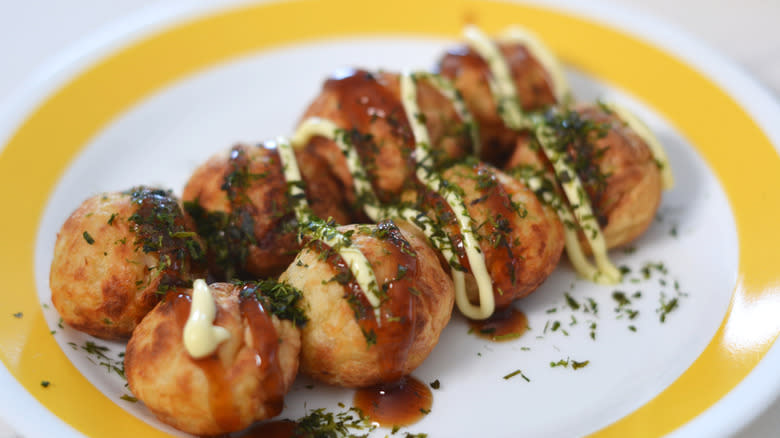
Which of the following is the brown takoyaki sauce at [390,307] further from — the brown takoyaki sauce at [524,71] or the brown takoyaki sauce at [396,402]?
the brown takoyaki sauce at [524,71]

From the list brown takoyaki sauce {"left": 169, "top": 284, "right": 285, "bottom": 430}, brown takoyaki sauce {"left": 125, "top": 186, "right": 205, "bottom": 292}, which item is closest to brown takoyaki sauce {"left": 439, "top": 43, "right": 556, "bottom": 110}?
brown takoyaki sauce {"left": 125, "top": 186, "right": 205, "bottom": 292}

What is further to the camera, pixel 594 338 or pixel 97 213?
pixel 594 338

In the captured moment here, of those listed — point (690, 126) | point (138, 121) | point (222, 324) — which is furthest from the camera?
point (138, 121)

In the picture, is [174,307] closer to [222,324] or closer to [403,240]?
[222,324]

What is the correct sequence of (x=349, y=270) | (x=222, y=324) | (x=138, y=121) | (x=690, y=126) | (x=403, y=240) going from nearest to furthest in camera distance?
(x=222, y=324) < (x=349, y=270) < (x=403, y=240) < (x=690, y=126) < (x=138, y=121)

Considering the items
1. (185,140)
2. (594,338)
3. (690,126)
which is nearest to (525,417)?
(594,338)

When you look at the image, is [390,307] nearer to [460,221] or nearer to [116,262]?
[460,221]

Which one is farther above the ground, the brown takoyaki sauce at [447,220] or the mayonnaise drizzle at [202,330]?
the brown takoyaki sauce at [447,220]

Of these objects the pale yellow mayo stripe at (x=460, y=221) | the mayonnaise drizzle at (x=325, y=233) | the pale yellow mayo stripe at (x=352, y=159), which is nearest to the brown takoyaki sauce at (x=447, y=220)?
the pale yellow mayo stripe at (x=460, y=221)
